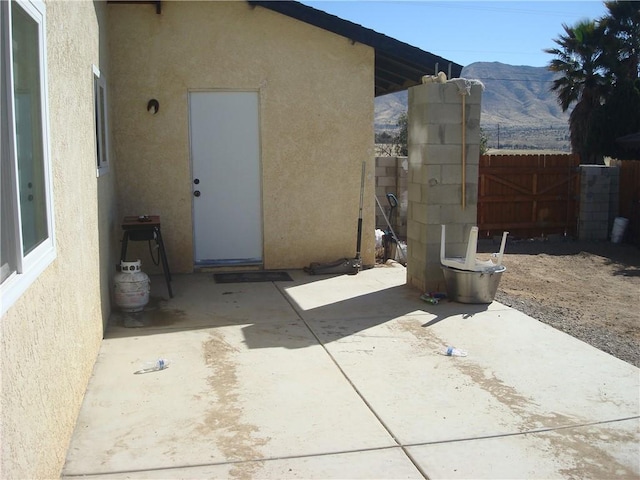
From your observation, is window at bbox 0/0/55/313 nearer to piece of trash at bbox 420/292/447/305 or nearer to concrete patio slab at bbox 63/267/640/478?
concrete patio slab at bbox 63/267/640/478

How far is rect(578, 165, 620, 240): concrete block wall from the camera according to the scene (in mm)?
13461

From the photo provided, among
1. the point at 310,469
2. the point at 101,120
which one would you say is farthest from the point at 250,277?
the point at 310,469

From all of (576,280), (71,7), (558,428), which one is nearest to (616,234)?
(576,280)

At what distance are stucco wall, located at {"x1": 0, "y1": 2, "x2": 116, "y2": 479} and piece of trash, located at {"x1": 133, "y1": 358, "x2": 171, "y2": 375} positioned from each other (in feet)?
1.31

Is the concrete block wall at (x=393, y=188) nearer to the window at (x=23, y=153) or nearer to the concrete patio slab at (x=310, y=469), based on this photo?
the concrete patio slab at (x=310, y=469)

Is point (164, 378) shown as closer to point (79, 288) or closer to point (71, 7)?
point (79, 288)

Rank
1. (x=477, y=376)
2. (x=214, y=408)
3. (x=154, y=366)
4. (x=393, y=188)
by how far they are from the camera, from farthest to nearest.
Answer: (x=393, y=188)
(x=154, y=366)
(x=477, y=376)
(x=214, y=408)

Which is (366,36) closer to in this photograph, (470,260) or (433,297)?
(470,260)

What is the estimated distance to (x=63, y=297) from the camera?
402 cm

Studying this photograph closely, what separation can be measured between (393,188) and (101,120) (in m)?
6.33

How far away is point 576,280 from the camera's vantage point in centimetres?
981

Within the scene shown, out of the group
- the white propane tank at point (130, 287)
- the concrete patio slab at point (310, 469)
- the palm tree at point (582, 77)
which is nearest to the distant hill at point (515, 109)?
the palm tree at point (582, 77)

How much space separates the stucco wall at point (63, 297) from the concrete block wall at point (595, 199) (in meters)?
9.96

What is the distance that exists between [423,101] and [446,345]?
3.14 metres
